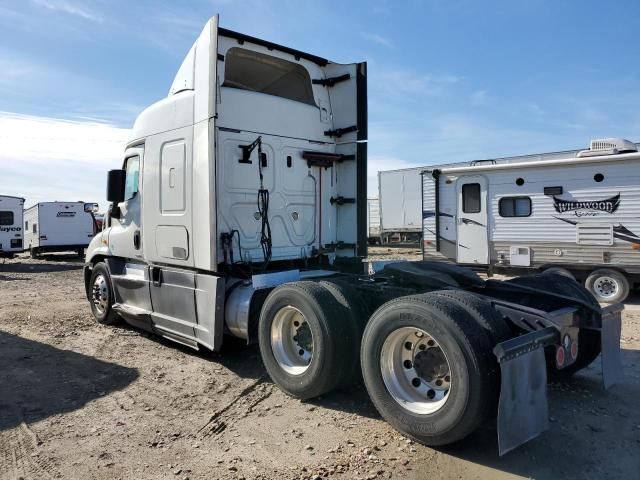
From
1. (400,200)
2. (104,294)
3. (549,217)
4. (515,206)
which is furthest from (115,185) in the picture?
(400,200)

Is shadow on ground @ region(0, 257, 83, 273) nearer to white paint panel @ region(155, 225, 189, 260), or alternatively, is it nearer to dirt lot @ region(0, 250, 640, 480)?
dirt lot @ region(0, 250, 640, 480)

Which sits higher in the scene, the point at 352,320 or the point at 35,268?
the point at 352,320

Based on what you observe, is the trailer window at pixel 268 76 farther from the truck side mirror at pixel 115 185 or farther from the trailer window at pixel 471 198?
the trailer window at pixel 471 198

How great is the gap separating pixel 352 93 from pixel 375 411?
158 inches

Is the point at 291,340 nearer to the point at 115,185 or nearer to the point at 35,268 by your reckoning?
the point at 115,185

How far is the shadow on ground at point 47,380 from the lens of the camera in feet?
15.4

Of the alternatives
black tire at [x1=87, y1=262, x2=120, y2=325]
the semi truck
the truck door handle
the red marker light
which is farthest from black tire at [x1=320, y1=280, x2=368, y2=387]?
black tire at [x1=87, y1=262, x2=120, y2=325]

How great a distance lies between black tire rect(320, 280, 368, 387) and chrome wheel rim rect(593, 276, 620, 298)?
7.30 meters

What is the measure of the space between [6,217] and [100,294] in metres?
17.2

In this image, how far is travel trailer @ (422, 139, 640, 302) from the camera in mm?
9789

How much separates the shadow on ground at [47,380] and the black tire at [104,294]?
1090mm

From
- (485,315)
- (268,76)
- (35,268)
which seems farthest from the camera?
(35,268)

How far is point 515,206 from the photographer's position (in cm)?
1103

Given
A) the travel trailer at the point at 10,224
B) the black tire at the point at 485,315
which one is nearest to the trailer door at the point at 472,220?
the black tire at the point at 485,315
